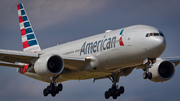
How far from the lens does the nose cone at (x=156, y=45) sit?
93.8ft

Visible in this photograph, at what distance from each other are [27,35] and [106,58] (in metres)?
17.7

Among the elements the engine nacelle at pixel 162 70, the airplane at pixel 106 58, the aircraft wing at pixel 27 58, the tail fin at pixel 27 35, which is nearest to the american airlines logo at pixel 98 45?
the airplane at pixel 106 58

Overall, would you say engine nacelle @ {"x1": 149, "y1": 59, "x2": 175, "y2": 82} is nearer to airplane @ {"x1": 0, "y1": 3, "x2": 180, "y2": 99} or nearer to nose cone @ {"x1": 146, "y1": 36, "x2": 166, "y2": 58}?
airplane @ {"x1": 0, "y1": 3, "x2": 180, "y2": 99}

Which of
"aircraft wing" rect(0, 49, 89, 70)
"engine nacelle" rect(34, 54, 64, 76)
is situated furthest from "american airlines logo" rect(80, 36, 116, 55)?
"engine nacelle" rect(34, 54, 64, 76)

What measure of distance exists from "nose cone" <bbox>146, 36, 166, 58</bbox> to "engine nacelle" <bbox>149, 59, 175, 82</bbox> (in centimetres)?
647

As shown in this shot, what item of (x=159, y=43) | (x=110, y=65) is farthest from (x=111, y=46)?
(x=159, y=43)

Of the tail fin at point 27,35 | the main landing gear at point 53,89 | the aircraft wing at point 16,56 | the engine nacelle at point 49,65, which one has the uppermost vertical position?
the tail fin at point 27,35

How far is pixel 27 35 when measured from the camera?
151ft

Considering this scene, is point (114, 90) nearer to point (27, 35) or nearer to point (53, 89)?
point (53, 89)

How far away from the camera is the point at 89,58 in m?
32.8

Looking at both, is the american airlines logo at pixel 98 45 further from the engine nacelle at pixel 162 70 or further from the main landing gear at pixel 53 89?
the engine nacelle at pixel 162 70

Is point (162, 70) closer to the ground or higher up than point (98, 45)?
closer to the ground

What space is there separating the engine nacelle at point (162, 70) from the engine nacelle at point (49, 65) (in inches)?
395

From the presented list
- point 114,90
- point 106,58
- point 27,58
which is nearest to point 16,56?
point 27,58
